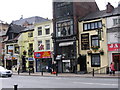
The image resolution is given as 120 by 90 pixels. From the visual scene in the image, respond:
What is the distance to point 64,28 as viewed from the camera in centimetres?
3566

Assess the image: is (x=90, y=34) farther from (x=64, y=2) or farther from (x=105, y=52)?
(x=64, y=2)

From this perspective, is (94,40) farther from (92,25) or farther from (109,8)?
(109,8)

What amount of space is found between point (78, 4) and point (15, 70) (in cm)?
1905

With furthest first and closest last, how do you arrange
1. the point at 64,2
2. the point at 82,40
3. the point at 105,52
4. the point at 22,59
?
the point at 22,59, the point at 64,2, the point at 82,40, the point at 105,52

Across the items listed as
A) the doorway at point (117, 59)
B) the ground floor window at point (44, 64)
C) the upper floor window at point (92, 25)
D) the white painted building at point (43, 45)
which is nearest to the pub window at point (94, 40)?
the upper floor window at point (92, 25)

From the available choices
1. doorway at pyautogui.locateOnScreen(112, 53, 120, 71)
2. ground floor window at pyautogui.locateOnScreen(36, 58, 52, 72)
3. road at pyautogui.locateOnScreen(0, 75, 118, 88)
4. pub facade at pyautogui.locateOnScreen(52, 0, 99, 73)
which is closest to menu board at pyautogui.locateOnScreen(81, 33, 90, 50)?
pub facade at pyautogui.locateOnScreen(52, 0, 99, 73)

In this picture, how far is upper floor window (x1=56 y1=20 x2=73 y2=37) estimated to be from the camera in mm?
34969

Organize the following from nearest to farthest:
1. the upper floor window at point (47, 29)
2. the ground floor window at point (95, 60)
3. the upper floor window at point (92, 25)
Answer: the ground floor window at point (95, 60) → the upper floor window at point (92, 25) → the upper floor window at point (47, 29)

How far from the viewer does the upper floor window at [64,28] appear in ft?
115

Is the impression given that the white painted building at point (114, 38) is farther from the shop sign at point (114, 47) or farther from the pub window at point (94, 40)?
the pub window at point (94, 40)

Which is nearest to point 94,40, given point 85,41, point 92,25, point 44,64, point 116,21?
point 85,41

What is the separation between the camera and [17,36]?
153ft

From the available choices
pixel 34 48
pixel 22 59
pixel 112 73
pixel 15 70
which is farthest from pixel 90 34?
pixel 15 70

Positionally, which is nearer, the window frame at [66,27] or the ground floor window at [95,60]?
the ground floor window at [95,60]
